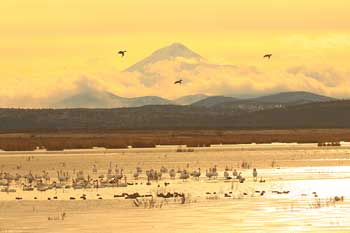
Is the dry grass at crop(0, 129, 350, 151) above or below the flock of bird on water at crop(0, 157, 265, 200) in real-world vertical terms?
above

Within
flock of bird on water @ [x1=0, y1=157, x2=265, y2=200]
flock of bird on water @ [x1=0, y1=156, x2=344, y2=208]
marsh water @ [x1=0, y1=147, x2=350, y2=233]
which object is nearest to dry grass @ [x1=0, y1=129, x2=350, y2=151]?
flock of bird on water @ [x1=0, y1=157, x2=265, y2=200]

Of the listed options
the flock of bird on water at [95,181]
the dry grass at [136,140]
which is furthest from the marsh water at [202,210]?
the dry grass at [136,140]

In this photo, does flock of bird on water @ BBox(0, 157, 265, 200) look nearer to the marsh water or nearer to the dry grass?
the marsh water

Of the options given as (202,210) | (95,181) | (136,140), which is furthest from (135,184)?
(136,140)

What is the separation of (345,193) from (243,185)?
235 inches

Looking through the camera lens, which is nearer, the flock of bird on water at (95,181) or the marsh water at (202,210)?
the marsh water at (202,210)

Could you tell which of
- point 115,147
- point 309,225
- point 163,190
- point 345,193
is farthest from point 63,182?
point 115,147

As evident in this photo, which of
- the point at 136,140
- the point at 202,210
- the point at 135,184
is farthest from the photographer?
the point at 136,140

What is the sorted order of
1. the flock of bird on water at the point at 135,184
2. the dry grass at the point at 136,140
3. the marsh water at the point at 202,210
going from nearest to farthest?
the marsh water at the point at 202,210
the flock of bird on water at the point at 135,184
the dry grass at the point at 136,140

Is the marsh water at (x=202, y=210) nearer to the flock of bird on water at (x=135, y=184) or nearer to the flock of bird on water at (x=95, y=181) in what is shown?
→ the flock of bird on water at (x=135, y=184)

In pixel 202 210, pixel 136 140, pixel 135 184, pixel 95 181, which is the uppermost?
pixel 136 140

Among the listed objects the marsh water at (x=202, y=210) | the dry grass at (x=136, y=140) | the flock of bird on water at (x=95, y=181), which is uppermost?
the dry grass at (x=136, y=140)

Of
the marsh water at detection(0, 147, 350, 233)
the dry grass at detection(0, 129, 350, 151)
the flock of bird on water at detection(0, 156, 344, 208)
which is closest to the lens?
the marsh water at detection(0, 147, 350, 233)

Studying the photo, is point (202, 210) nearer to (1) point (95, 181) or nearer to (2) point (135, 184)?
(2) point (135, 184)
